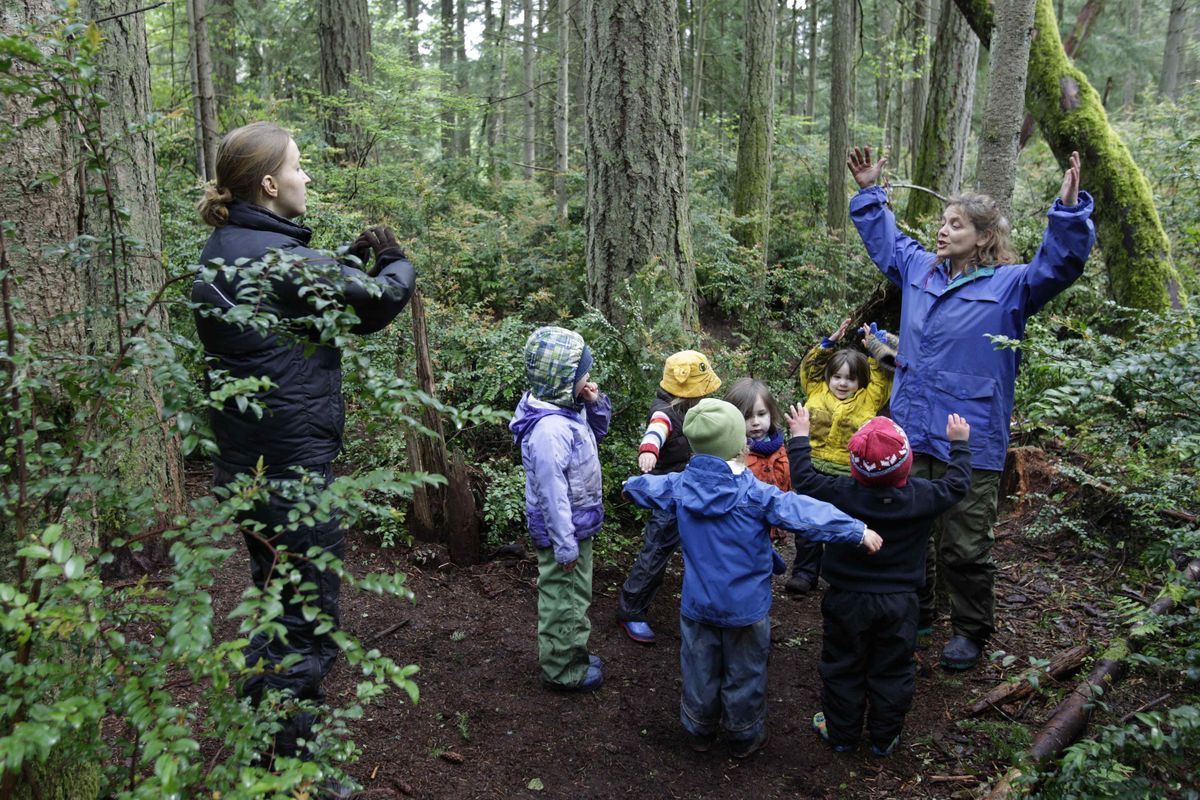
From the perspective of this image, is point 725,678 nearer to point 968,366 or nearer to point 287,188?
point 968,366

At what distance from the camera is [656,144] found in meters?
5.85

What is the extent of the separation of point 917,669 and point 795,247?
8695mm

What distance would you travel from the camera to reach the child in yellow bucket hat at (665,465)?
4.47 m

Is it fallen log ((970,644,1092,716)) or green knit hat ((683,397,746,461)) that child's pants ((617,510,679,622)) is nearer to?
green knit hat ((683,397,746,461))

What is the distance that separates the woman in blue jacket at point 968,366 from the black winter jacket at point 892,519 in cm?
52

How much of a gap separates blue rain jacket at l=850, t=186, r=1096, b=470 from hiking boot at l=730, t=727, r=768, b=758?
5.70 feet

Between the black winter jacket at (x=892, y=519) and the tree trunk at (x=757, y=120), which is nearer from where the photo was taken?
the black winter jacket at (x=892, y=519)

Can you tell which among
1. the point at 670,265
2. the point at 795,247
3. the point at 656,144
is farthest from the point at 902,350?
the point at 795,247

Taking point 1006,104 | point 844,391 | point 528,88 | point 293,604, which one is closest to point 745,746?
point 293,604

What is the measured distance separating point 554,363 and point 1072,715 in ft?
8.85

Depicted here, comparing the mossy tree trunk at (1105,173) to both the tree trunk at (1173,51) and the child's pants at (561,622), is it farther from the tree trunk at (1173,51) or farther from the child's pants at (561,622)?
the tree trunk at (1173,51)

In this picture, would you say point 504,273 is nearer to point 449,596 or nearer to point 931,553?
point 449,596

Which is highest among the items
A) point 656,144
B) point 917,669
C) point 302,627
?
point 656,144

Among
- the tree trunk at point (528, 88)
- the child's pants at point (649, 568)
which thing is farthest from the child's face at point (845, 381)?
the tree trunk at point (528, 88)
